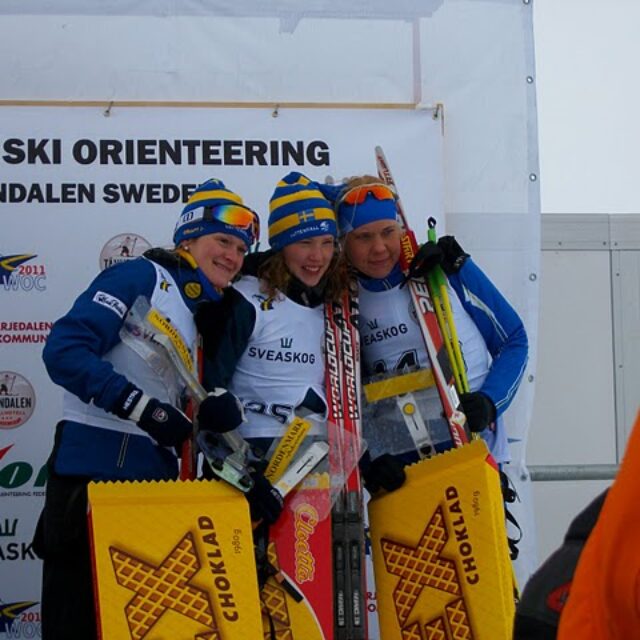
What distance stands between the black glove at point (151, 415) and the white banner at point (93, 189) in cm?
156

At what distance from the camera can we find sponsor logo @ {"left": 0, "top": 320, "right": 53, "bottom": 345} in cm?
470

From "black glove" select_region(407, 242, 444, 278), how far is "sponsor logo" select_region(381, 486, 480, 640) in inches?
28.7

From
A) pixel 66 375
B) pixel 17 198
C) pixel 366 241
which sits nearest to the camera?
pixel 66 375

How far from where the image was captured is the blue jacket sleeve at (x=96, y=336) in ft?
10.7

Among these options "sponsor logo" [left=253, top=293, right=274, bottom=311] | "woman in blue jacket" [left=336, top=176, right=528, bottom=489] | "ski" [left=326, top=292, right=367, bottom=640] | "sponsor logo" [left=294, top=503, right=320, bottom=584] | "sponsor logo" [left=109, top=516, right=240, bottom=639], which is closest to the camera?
"sponsor logo" [left=109, top=516, right=240, bottom=639]

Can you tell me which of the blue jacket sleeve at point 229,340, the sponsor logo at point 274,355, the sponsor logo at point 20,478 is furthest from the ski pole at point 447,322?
the sponsor logo at point 20,478

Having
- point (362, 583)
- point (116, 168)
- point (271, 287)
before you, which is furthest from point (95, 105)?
point (362, 583)

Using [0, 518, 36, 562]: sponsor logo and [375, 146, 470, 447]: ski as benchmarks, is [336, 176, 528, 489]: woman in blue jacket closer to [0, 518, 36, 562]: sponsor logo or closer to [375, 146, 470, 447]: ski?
[375, 146, 470, 447]: ski

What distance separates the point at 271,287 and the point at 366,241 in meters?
0.35

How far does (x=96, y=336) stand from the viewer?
336 centimetres

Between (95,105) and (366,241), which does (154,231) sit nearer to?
(95,105)

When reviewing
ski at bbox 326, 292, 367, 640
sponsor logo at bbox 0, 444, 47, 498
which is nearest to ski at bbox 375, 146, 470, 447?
ski at bbox 326, 292, 367, 640

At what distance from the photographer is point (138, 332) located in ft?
11.3

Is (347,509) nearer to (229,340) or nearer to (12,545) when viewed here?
(229,340)
